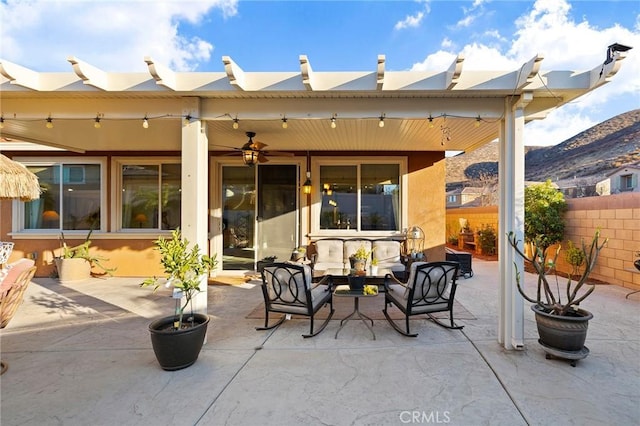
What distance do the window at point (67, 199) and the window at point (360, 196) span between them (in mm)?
4934

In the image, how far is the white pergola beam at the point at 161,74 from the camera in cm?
276

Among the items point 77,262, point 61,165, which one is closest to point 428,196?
point 77,262

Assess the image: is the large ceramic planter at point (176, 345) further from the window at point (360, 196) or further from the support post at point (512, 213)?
the window at point (360, 196)

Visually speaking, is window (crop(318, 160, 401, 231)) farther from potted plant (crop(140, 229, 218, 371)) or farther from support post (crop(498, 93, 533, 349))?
potted plant (crop(140, 229, 218, 371))

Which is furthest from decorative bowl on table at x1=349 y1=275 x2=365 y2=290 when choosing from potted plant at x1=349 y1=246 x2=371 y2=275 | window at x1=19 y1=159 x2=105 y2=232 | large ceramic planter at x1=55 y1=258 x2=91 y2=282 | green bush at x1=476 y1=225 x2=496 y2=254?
green bush at x1=476 y1=225 x2=496 y2=254

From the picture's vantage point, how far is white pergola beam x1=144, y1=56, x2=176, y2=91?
2.76 m

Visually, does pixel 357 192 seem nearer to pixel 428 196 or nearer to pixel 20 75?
pixel 428 196

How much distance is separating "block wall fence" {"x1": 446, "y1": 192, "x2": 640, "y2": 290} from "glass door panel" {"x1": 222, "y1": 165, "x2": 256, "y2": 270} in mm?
6809

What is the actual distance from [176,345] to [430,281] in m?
2.59

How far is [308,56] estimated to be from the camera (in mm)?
2795

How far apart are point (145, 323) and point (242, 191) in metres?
3.47

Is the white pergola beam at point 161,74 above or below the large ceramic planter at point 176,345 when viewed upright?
above

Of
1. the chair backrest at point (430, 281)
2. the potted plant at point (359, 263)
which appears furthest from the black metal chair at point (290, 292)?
the chair backrest at point (430, 281)

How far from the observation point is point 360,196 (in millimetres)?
6559
